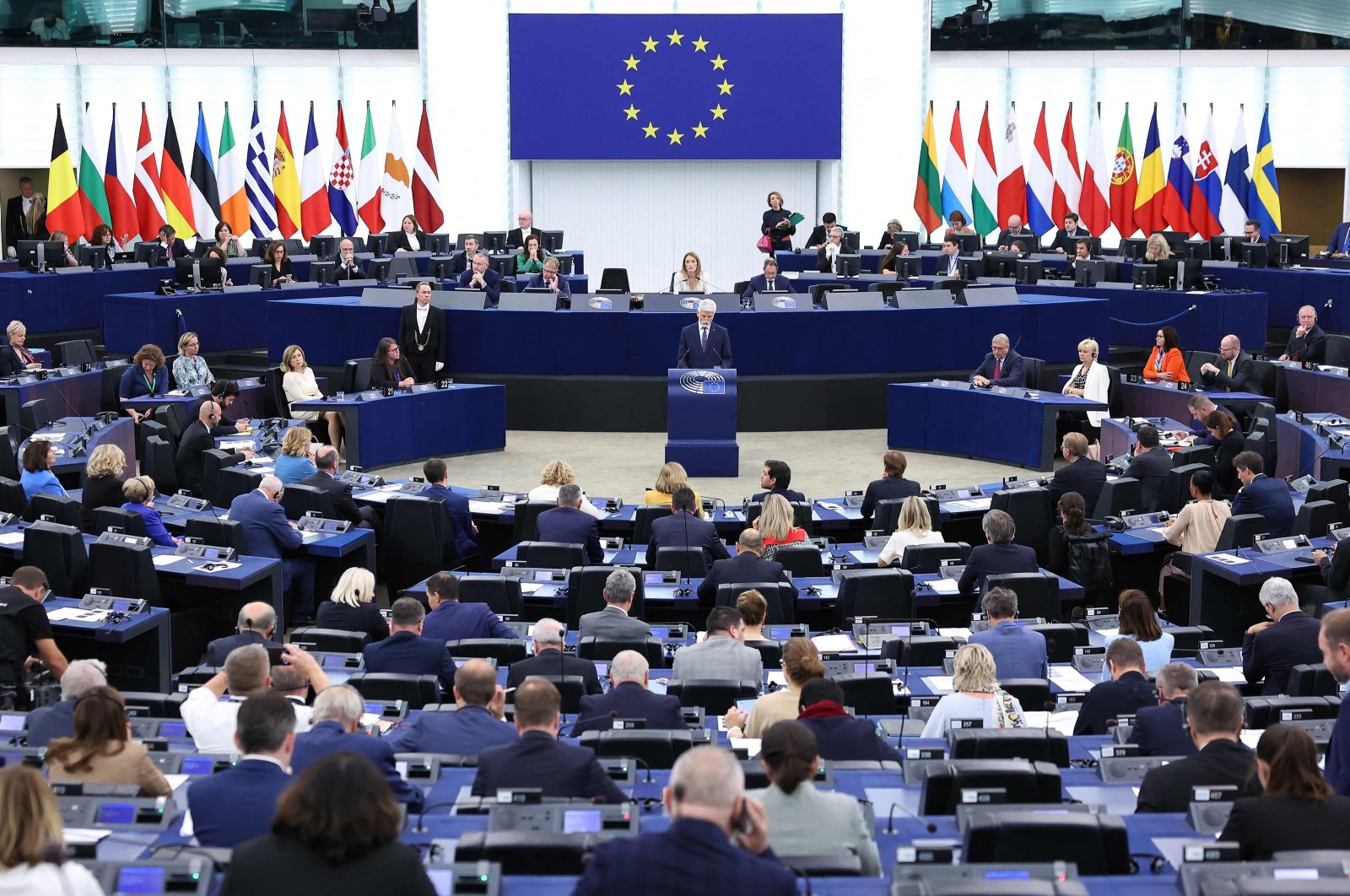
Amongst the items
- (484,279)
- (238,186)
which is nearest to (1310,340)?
(484,279)

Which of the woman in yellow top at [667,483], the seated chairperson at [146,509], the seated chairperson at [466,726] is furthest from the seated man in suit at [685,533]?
the seated chairperson at [466,726]

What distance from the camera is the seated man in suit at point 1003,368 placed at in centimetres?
1717

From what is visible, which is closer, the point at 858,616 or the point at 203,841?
the point at 203,841

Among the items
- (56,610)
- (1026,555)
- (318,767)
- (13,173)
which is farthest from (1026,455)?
(13,173)

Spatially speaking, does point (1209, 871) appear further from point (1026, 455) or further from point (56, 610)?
point (1026, 455)

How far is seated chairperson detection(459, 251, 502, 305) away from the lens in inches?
775

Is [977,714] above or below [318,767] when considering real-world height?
below

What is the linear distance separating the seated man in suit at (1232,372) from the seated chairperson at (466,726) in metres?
11.9

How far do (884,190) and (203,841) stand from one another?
1062 inches

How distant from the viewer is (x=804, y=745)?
4965 mm

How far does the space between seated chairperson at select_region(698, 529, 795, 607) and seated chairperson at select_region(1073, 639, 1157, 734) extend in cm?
284

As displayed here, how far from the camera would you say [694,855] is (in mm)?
3834

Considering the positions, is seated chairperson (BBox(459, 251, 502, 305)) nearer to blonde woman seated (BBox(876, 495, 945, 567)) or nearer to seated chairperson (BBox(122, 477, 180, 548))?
seated chairperson (BBox(122, 477, 180, 548))

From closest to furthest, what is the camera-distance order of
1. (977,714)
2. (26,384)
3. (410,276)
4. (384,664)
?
(977,714)
(384,664)
(26,384)
(410,276)
